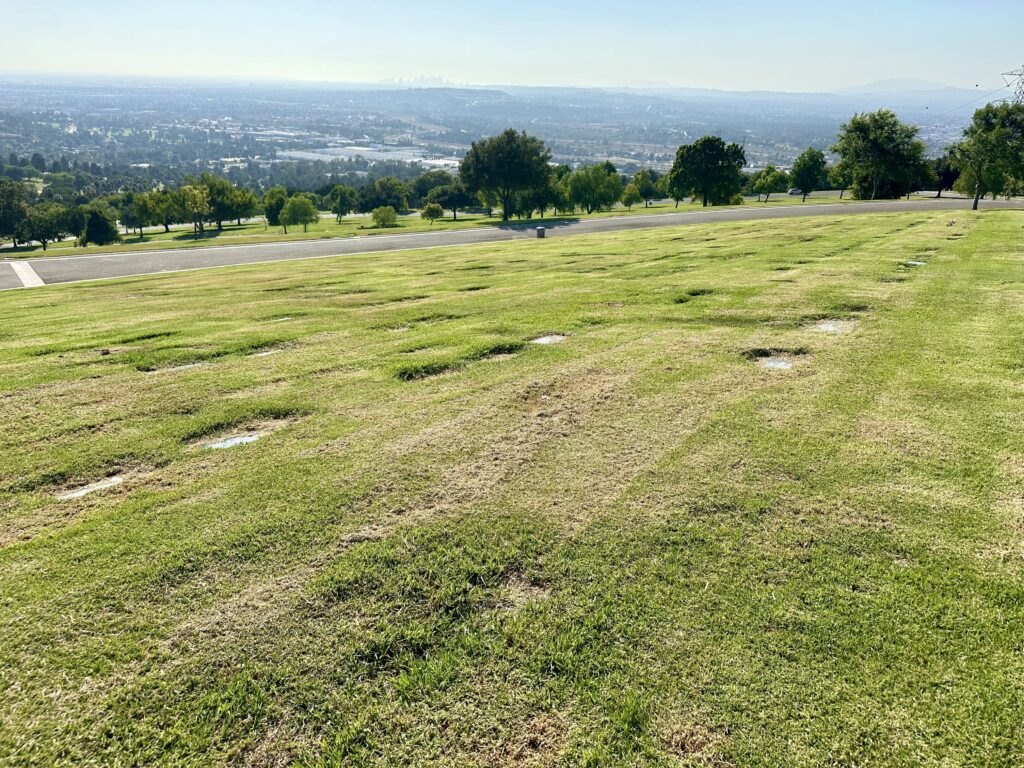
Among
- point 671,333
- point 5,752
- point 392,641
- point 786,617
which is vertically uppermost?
point 671,333

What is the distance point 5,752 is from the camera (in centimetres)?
359

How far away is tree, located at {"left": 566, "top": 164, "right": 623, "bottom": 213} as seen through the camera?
8181 cm

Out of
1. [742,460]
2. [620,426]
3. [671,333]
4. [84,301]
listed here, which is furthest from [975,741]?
[84,301]

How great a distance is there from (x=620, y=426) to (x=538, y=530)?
262cm

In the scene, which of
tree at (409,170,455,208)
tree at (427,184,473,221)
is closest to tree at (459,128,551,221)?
tree at (427,184,473,221)

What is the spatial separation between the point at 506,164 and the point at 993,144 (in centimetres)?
4541

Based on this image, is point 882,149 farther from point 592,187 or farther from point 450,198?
point 450,198

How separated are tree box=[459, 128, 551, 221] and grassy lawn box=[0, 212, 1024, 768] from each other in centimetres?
5883

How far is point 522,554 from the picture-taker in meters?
5.29

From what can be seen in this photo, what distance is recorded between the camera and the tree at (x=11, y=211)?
98125 millimetres

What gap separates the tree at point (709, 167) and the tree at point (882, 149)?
11085 millimetres

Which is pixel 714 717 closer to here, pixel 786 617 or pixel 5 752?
pixel 786 617

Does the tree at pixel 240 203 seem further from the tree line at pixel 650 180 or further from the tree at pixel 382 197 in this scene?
the tree at pixel 382 197

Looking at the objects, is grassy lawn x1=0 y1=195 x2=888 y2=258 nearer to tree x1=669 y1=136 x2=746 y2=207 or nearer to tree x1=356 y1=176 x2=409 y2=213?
tree x1=669 y1=136 x2=746 y2=207
